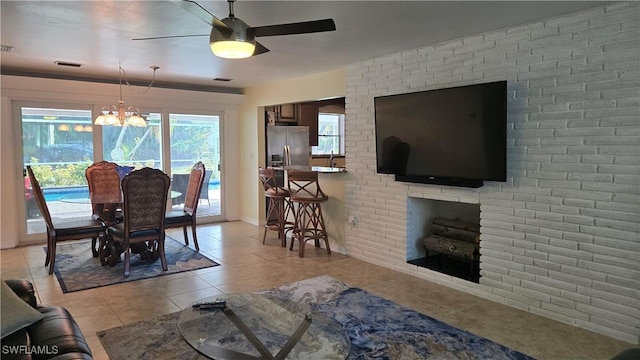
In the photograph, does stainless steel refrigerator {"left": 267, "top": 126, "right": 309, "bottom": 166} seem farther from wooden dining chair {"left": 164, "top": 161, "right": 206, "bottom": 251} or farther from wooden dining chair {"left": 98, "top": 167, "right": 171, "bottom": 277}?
wooden dining chair {"left": 98, "top": 167, "right": 171, "bottom": 277}

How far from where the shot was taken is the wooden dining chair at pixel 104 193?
4.74 m

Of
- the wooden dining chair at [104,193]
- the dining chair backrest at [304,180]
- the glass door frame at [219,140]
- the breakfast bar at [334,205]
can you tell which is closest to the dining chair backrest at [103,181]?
the wooden dining chair at [104,193]

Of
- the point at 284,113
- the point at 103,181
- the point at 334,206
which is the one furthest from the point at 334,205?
the point at 103,181

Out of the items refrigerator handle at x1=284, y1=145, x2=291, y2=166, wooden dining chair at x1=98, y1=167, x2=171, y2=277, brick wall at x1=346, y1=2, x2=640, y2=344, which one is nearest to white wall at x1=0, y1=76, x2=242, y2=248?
refrigerator handle at x1=284, y1=145, x2=291, y2=166

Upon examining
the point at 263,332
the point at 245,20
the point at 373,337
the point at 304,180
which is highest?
the point at 245,20

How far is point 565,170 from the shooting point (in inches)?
127

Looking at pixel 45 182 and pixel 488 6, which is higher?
pixel 488 6

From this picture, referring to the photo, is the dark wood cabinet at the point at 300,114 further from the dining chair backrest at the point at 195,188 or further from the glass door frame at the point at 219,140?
the dining chair backrest at the point at 195,188

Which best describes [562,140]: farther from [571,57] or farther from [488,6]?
[488,6]

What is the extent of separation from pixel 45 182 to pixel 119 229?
2325 millimetres

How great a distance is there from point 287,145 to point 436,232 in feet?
11.9

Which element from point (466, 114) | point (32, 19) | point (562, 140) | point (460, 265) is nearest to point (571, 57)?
point (562, 140)

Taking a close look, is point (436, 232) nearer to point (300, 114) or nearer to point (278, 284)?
point (278, 284)

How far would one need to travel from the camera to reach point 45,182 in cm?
589
